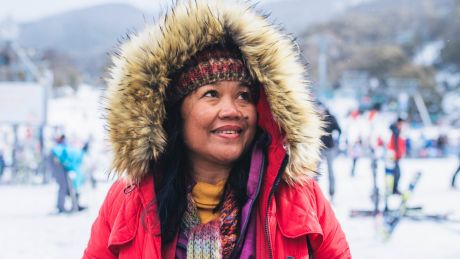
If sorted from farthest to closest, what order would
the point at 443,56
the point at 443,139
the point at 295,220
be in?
the point at 443,56, the point at 443,139, the point at 295,220

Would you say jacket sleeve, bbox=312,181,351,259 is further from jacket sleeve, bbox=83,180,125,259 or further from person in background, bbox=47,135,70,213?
person in background, bbox=47,135,70,213

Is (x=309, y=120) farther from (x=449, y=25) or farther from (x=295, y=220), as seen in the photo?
(x=449, y=25)

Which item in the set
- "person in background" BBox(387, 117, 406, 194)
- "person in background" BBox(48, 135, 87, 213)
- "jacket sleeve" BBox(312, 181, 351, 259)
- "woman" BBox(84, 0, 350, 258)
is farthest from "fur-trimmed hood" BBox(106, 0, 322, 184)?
"person in background" BBox(48, 135, 87, 213)

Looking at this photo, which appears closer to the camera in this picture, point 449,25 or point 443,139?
point 443,139

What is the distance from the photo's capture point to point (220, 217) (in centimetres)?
148

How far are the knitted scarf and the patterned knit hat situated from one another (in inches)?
13.0

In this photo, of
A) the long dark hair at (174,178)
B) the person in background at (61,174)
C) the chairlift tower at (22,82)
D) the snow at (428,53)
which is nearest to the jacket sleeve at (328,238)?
the long dark hair at (174,178)

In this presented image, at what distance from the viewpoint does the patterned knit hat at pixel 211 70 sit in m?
1.46

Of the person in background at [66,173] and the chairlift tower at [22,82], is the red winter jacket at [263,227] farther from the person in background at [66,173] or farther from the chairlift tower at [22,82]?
the chairlift tower at [22,82]

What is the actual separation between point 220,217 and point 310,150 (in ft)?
1.09

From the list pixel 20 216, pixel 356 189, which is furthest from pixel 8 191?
pixel 356 189

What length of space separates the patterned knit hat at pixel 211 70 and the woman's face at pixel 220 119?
18 millimetres

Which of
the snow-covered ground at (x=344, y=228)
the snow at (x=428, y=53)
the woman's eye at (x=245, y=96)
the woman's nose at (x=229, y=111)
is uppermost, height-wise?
the snow at (x=428, y=53)

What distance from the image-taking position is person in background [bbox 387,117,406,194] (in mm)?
7570
